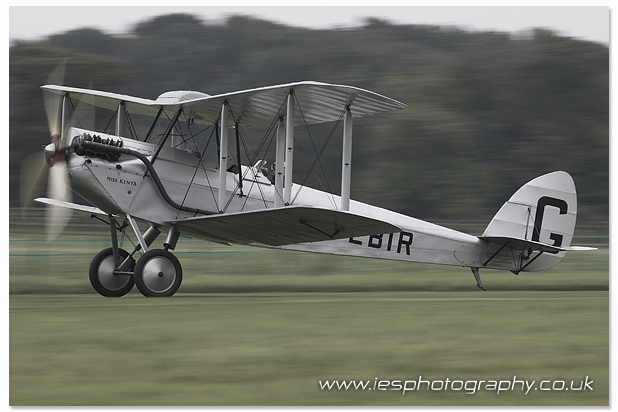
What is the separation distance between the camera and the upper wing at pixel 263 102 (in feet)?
30.0

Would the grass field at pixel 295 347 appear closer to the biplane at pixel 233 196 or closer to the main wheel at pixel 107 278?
the main wheel at pixel 107 278

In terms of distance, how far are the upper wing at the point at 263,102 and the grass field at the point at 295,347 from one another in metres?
2.33

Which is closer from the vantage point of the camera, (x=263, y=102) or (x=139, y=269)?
(x=139, y=269)

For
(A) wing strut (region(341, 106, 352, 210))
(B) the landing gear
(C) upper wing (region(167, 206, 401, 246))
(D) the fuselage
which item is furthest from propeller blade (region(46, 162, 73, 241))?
(A) wing strut (region(341, 106, 352, 210))

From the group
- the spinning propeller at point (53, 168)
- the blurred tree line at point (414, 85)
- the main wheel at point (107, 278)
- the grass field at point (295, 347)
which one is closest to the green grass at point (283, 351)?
the grass field at point (295, 347)

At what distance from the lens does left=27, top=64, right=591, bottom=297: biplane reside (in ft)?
30.1

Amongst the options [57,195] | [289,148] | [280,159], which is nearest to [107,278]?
[57,195]

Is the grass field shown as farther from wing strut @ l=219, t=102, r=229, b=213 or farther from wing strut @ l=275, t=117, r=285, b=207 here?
wing strut @ l=275, t=117, r=285, b=207

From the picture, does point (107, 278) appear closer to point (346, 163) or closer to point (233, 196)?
point (233, 196)

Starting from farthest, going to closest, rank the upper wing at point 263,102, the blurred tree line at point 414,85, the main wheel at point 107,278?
the blurred tree line at point 414,85, the main wheel at point 107,278, the upper wing at point 263,102

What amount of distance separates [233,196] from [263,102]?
1252 mm

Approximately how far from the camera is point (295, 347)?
20.0 ft

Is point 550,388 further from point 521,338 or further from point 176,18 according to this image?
point 176,18

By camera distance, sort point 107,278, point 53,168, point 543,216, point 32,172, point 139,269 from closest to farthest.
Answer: point 139,269 → point 53,168 → point 32,172 → point 107,278 → point 543,216
